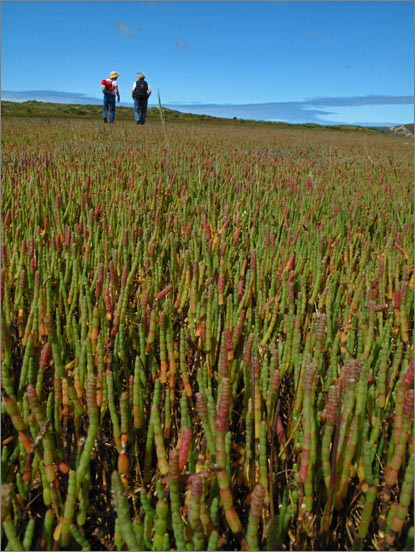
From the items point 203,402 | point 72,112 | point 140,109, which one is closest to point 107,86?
point 140,109

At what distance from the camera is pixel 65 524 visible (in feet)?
2.78

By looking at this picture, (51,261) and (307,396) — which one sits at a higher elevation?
(51,261)

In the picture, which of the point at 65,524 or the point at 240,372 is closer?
the point at 65,524

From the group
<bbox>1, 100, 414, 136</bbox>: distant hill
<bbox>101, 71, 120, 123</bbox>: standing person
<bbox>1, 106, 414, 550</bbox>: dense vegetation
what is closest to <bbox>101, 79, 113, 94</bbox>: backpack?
<bbox>101, 71, 120, 123</bbox>: standing person

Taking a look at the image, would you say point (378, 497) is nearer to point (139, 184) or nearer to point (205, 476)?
point (205, 476)

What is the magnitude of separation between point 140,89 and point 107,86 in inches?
34.2

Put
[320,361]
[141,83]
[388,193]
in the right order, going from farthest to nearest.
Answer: [141,83] < [388,193] < [320,361]

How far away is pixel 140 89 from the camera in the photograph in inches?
477

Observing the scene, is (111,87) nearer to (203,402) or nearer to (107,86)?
(107,86)

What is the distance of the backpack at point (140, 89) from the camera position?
39.7 feet

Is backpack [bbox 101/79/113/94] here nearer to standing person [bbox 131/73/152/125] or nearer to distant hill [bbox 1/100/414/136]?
standing person [bbox 131/73/152/125]

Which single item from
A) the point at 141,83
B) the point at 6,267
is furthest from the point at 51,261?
the point at 141,83

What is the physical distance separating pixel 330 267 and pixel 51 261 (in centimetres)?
111

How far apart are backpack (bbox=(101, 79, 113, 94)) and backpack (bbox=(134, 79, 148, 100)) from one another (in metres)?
0.63
